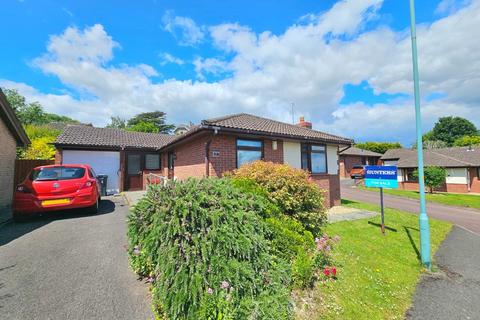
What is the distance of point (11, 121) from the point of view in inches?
385

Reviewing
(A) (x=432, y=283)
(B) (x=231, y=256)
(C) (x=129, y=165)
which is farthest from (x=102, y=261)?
(C) (x=129, y=165)

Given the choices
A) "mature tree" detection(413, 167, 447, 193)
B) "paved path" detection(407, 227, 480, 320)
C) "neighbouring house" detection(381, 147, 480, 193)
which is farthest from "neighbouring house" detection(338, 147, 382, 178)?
"paved path" detection(407, 227, 480, 320)

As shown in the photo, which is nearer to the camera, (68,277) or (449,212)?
(68,277)

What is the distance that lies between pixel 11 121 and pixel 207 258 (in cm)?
1246

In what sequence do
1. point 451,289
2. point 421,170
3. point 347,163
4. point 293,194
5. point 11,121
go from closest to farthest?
point 451,289, point 293,194, point 421,170, point 11,121, point 347,163

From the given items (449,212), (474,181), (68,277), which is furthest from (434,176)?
(68,277)

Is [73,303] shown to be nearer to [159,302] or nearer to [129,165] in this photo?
[159,302]

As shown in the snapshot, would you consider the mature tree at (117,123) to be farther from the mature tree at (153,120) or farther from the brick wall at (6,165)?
the brick wall at (6,165)

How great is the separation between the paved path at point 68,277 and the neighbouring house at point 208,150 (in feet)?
12.7

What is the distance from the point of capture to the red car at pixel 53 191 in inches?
240

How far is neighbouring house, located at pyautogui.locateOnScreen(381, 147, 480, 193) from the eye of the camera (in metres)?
22.8

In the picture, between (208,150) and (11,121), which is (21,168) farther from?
(208,150)

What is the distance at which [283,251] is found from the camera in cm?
379

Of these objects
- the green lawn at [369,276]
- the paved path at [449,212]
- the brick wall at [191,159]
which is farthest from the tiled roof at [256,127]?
the paved path at [449,212]
